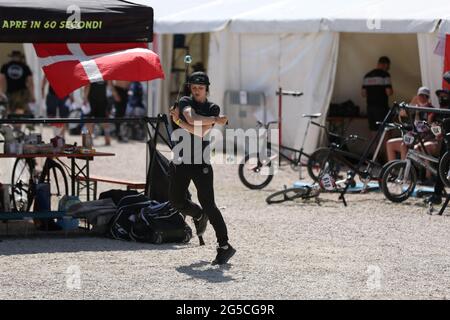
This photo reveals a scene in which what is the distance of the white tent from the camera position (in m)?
15.1

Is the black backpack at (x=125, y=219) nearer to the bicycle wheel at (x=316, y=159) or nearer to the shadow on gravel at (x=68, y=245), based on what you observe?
the shadow on gravel at (x=68, y=245)

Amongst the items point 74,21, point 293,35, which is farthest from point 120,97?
point 74,21

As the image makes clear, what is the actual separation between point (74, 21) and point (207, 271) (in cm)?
297

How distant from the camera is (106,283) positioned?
805 cm

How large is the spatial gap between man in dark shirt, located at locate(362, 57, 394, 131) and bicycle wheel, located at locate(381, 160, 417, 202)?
156 inches

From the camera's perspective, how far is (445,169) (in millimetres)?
12102

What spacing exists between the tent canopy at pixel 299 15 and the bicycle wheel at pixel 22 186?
5.40 meters

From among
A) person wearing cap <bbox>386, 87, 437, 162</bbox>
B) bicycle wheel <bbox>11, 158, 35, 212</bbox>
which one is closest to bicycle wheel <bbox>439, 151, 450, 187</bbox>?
person wearing cap <bbox>386, 87, 437, 162</bbox>

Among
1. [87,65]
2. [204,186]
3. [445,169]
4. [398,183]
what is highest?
[87,65]

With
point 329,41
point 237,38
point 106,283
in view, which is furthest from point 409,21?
point 106,283

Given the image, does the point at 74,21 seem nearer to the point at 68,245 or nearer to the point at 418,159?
the point at 68,245
